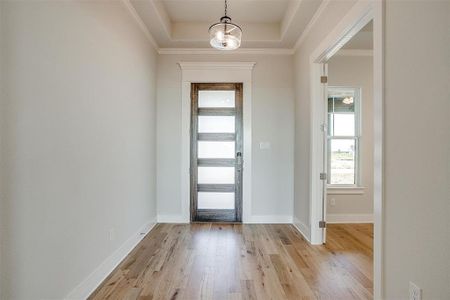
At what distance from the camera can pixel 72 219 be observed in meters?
1.86

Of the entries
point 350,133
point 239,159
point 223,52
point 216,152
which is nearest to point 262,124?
point 239,159

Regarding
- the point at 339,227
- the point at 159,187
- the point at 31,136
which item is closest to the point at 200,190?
the point at 159,187

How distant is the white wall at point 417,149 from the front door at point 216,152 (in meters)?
2.64

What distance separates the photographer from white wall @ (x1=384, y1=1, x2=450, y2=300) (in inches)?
48.2

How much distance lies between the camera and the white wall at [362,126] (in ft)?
13.8

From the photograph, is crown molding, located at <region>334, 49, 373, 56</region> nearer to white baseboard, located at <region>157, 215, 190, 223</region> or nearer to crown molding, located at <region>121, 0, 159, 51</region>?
crown molding, located at <region>121, 0, 159, 51</region>

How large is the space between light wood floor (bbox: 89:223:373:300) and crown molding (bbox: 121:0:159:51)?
9.05ft

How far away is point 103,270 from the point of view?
7.59 ft

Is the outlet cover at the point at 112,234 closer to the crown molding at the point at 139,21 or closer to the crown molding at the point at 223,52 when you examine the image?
the crown molding at the point at 139,21

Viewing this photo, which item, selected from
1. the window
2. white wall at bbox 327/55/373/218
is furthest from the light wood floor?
the window

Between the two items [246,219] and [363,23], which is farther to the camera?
[246,219]

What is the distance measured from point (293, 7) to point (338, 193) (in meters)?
2.93

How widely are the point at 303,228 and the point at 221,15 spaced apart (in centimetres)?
321

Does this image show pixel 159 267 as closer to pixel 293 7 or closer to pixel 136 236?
pixel 136 236
